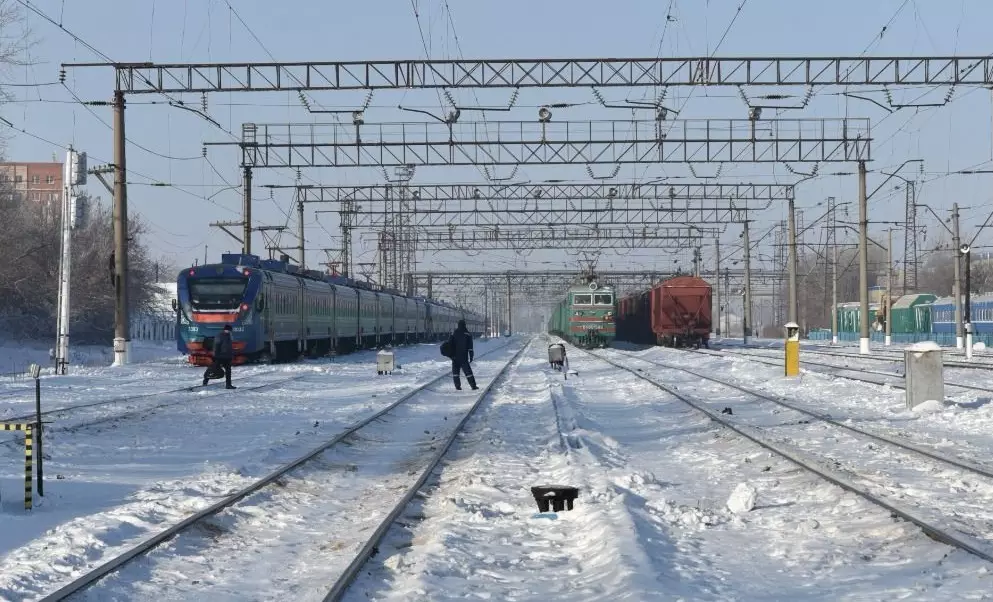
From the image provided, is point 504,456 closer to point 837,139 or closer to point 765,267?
point 837,139

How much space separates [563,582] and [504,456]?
6.27 metres

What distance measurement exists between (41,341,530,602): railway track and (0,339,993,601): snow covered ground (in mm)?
54

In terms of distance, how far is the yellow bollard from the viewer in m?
28.0

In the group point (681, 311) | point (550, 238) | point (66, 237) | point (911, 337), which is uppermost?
point (550, 238)

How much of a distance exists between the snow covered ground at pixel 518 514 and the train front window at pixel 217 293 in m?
13.8

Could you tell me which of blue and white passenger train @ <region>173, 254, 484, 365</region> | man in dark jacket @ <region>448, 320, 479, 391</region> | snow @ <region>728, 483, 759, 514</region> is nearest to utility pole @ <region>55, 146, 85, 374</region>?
blue and white passenger train @ <region>173, 254, 484, 365</region>

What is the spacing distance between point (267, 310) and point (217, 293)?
1.76 meters

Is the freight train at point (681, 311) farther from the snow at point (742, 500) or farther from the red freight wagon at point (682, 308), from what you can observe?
the snow at point (742, 500)

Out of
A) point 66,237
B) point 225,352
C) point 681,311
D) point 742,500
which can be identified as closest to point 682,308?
point 681,311

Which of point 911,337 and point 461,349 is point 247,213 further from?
point 911,337

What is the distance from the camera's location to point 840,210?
233 ft

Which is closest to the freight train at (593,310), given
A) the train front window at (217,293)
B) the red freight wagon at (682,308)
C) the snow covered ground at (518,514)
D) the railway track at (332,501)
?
the red freight wagon at (682,308)

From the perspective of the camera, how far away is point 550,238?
6025 centimetres

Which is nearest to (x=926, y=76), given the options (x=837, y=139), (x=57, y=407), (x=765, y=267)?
(x=837, y=139)
